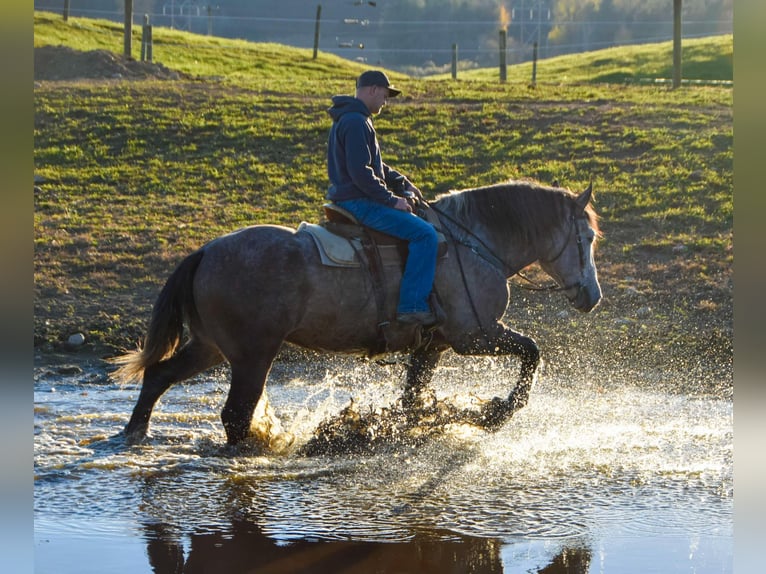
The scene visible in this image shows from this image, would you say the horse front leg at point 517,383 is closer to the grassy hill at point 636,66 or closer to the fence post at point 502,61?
the fence post at point 502,61

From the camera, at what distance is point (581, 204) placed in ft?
24.3

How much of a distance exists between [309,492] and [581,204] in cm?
294

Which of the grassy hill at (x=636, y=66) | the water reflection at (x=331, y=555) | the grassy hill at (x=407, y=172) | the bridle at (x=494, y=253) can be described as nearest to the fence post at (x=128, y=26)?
the grassy hill at (x=407, y=172)

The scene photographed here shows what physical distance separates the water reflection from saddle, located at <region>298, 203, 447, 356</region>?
1.97 metres

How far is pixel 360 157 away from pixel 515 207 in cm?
136

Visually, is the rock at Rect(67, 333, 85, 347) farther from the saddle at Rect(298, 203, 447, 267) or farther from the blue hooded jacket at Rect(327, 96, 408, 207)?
the blue hooded jacket at Rect(327, 96, 408, 207)

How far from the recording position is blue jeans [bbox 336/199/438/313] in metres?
6.70

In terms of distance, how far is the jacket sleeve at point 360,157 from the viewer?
6.52m

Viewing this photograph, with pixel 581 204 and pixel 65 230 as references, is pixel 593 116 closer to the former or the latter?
pixel 65 230

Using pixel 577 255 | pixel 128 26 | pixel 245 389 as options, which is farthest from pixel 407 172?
pixel 128 26

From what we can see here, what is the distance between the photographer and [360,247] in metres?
6.73

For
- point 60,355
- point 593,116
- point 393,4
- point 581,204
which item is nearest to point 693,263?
point 581,204

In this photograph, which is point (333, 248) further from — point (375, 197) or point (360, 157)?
point (360, 157)

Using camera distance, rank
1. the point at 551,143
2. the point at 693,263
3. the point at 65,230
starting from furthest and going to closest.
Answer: the point at 551,143 < the point at 65,230 < the point at 693,263
